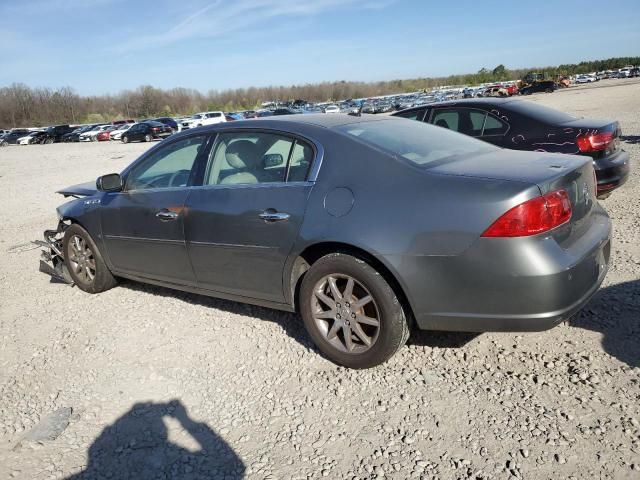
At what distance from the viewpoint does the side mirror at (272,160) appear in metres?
3.69

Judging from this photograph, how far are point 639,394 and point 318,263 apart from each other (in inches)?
75.4

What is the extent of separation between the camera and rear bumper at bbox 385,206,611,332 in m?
2.70

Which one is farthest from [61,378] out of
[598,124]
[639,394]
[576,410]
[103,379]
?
[598,124]

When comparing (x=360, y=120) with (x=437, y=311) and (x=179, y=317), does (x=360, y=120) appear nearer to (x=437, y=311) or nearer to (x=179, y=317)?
(x=437, y=311)

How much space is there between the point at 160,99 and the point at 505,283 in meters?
105

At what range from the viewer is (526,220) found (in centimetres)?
270

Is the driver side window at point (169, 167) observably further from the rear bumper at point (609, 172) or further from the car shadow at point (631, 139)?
the car shadow at point (631, 139)

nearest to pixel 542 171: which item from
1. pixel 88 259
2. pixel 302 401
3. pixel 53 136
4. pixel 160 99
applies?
pixel 302 401

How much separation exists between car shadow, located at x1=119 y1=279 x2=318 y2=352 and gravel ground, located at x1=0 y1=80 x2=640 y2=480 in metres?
0.02

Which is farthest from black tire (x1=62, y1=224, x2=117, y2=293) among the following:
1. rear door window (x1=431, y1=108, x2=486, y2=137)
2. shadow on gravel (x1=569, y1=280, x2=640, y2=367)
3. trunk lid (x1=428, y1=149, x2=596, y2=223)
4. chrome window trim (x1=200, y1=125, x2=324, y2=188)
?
rear door window (x1=431, y1=108, x2=486, y2=137)

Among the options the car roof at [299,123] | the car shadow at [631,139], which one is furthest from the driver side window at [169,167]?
the car shadow at [631,139]

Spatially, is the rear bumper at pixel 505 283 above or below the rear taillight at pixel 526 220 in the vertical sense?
below

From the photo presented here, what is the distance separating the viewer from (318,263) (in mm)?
3301

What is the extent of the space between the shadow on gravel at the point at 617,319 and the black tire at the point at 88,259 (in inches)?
163
